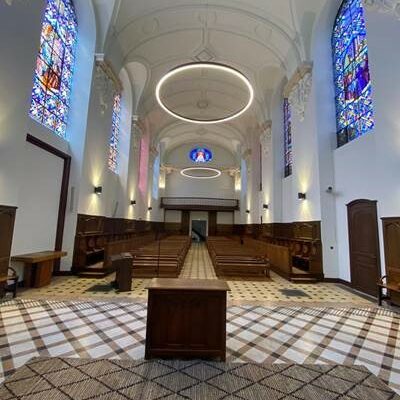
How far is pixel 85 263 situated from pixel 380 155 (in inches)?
310

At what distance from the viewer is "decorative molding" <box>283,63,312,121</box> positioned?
816cm

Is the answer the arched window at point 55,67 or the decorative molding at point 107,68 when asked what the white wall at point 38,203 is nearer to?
the arched window at point 55,67

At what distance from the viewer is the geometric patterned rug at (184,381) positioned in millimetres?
2008

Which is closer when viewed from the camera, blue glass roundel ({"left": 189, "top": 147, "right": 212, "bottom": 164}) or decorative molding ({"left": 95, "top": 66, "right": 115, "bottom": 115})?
decorative molding ({"left": 95, "top": 66, "right": 115, "bottom": 115})

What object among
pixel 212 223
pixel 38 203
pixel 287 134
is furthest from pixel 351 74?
pixel 212 223

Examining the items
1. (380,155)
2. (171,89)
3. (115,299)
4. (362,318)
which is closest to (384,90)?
(380,155)

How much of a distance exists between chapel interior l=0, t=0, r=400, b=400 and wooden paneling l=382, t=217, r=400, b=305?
51 mm

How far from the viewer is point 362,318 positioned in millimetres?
4008

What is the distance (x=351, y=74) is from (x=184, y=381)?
8545 mm

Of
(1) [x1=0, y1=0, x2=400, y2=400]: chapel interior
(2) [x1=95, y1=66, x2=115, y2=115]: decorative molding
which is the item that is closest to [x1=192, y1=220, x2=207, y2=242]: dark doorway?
(1) [x1=0, y1=0, x2=400, y2=400]: chapel interior

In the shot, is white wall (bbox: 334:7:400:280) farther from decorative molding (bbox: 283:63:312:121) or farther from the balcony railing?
the balcony railing

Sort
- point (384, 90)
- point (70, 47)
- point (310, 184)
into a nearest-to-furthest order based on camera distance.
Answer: point (384, 90), point (70, 47), point (310, 184)

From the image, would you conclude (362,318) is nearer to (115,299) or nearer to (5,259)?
(115,299)

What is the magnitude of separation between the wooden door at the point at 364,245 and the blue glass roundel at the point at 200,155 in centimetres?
1767
